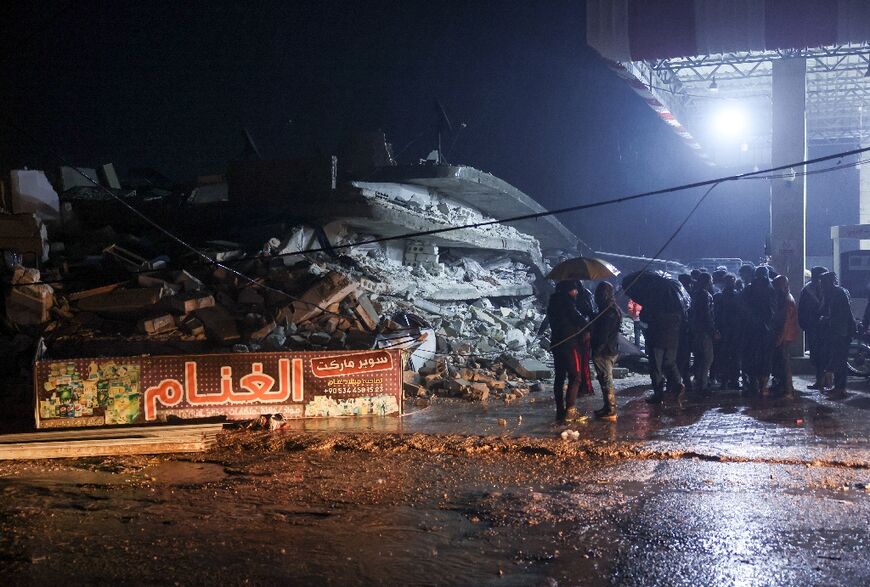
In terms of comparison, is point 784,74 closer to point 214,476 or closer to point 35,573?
point 214,476

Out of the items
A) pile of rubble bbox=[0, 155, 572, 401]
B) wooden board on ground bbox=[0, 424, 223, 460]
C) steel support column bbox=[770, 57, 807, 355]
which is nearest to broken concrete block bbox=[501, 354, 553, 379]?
pile of rubble bbox=[0, 155, 572, 401]

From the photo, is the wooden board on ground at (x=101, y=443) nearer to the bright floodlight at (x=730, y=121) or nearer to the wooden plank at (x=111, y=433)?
the wooden plank at (x=111, y=433)

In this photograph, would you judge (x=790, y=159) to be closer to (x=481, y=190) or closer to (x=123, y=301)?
(x=481, y=190)

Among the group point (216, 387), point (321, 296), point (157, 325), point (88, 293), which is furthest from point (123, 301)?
point (216, 387)

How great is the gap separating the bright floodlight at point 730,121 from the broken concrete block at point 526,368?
53.3ft

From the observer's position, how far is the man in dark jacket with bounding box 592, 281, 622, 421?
817 centimetres

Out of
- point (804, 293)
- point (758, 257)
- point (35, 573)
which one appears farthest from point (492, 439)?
point (758, 257)

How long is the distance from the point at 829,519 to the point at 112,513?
213 inches

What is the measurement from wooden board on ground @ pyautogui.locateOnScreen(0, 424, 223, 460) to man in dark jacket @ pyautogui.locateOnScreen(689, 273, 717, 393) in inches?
269

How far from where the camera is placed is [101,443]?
283 inches

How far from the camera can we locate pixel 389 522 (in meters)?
4.93

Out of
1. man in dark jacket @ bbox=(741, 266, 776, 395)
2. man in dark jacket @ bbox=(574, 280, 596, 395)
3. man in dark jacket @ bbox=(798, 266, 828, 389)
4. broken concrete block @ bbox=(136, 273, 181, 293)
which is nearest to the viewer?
man in dark jacket @ bbox=(574, 280, 596, 395)

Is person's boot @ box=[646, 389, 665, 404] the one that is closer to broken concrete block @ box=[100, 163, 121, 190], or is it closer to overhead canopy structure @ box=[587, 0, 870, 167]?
overhead canopy structure @ box=[587, 0, 870, 167]

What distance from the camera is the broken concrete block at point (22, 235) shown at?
13.7 meters
